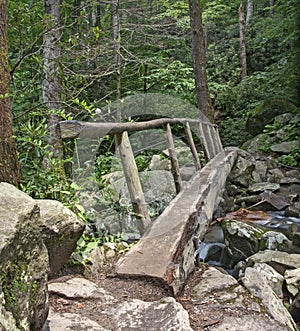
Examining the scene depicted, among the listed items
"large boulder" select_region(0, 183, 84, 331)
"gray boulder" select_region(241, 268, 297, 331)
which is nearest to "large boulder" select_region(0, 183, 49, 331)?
"large boulder" select_region(0, 183, 84, 331)

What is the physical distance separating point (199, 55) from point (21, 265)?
967 cm

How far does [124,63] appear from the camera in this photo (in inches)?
268

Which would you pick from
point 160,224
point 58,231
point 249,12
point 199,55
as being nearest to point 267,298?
point 160,224

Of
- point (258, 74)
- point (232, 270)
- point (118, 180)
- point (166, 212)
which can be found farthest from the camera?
point (258, 74)

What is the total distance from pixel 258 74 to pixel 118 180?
13.7 meters

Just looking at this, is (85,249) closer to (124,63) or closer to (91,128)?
(91,128)

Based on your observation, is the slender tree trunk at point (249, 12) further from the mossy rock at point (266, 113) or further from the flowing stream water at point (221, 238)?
the flowing stream water at point (221, 238)

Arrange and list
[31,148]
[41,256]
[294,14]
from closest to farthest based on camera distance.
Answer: [41,256] < [31,148] < [294,14]

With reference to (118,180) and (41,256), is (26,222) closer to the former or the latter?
(41,256)

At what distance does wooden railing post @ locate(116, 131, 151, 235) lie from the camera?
3146mm

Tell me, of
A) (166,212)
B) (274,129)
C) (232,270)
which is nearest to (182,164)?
(232,270)

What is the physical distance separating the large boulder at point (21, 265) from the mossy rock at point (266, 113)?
39.9 ft

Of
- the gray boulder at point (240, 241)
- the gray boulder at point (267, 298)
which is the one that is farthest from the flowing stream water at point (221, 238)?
the gray boulder at point (267, 298)

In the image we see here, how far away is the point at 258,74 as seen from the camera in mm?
16719
